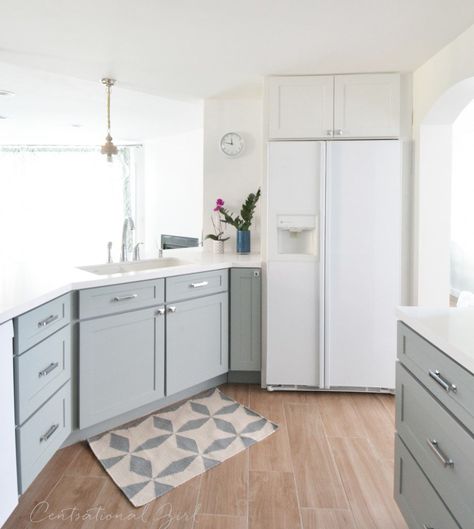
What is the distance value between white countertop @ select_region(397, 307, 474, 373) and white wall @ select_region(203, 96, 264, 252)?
192cm

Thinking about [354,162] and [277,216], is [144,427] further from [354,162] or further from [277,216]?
[354,162]

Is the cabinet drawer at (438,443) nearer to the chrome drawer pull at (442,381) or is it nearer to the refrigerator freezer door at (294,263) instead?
the chrome drawer pull at (442,381)

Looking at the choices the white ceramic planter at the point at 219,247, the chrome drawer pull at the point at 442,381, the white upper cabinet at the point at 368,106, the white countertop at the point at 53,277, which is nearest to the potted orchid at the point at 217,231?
the white ceramic planter at the point at 219,247

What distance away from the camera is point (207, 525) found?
1.68 metres

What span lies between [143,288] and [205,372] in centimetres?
76

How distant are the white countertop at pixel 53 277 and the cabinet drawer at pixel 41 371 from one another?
20 centimetres

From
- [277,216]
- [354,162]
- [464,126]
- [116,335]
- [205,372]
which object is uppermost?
[464,126]

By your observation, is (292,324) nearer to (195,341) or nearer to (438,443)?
(195,341)

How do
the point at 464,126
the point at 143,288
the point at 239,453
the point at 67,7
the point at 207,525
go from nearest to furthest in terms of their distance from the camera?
the point at 207,525
the point at 67,7
the point at 239,453
the point at 143,288
the point at 464,126

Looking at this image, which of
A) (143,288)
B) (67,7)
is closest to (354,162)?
(143,288)

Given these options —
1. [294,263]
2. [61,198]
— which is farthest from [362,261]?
[61,198]

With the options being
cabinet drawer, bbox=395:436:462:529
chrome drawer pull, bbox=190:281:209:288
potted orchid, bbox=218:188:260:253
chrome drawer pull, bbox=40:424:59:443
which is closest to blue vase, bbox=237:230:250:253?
potted orchid, bbox=218:188:260:253

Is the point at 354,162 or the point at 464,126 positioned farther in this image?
the point at 464,126

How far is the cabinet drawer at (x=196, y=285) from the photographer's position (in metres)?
2.56
